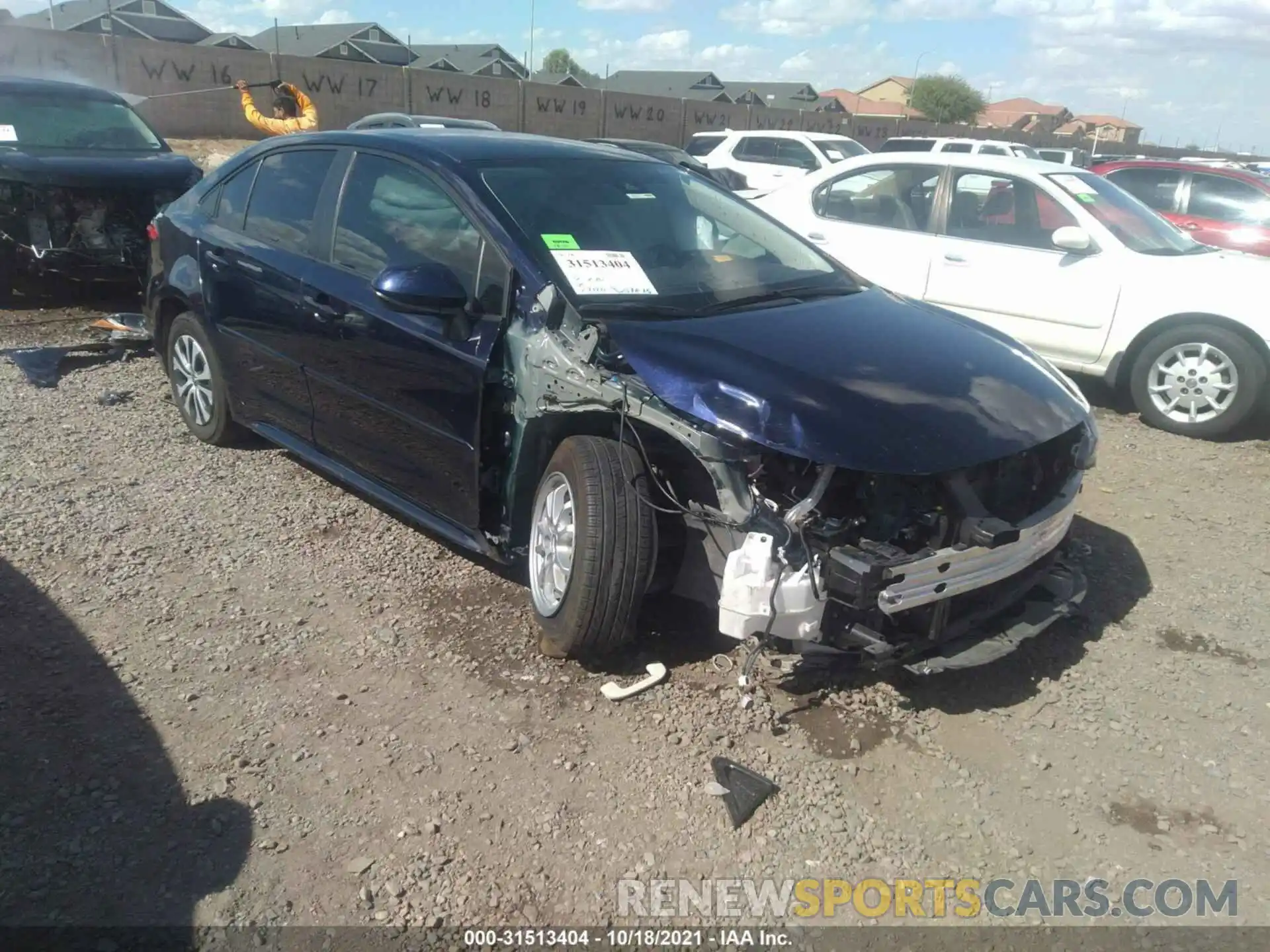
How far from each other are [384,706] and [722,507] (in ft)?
4.24

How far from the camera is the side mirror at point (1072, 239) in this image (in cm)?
653

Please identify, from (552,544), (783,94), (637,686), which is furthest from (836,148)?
(783,94)

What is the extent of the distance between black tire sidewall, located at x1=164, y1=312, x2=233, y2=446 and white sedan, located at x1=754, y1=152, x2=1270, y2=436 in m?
4.61

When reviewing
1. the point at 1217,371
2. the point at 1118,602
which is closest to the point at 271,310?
the point at 1118,602

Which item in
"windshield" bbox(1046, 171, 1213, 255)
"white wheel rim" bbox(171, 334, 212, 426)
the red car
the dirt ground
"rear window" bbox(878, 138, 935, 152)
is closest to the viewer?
the dirt ground

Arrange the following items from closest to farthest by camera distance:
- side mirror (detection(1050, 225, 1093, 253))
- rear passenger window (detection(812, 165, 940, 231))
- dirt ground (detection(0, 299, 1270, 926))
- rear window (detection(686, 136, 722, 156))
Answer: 1. dirt ground (detection(0, 299, 1270, 926))
2. side mirror (detection(1050, 225, 1093, 253))
3. rear passenger window (detection(812, 165, 940, 231))
4. rear window (detection(686, 136, 722, 156))

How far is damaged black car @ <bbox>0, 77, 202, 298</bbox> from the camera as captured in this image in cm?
767

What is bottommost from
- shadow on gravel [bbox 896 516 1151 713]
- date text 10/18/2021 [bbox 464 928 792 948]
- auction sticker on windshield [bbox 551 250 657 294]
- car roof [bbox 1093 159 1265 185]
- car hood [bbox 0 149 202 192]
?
date text 10/18/2021 [bbox 464 928 792 948]

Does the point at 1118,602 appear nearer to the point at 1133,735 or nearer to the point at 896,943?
the point at 1133,735

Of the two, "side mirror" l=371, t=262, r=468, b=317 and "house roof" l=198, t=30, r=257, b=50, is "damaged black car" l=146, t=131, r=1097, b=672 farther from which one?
"house roof" l=198, t=30, r=257, b=50

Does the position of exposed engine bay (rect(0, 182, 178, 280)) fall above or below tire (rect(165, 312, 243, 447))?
above

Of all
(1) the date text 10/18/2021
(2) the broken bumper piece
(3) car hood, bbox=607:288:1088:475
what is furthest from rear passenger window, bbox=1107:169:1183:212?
(1) the date text 10/18/2021

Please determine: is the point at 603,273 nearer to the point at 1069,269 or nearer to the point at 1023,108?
the point at 1069,269

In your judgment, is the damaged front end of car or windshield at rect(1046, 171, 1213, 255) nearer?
the damaged front end of car
